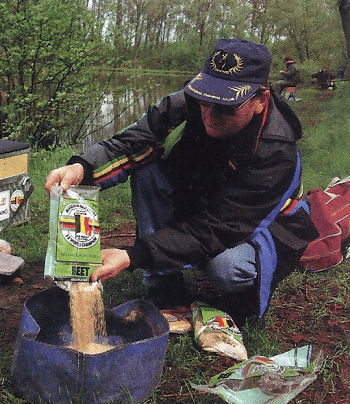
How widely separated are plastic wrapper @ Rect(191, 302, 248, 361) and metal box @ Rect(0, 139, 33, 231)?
1.59 m

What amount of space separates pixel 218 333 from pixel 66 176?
0.94 m

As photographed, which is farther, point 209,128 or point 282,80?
point 282,80

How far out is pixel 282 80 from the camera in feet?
21.6

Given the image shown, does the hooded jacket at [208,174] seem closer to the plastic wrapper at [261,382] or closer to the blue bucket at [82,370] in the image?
the blue bucket at [82,370]

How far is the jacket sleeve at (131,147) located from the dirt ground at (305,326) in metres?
0.78

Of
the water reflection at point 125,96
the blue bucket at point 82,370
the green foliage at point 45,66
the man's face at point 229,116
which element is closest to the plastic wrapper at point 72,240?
the blue bucket at point 82,370

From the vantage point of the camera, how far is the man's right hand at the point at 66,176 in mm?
2002

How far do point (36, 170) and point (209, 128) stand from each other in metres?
3.24

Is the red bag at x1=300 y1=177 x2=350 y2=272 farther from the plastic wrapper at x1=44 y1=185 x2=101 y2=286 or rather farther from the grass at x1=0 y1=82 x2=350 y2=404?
the plastic wrapper at x1=44 y1=185 x2=101 y2=286

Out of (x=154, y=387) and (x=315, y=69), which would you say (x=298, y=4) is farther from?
(x=154, y=387)

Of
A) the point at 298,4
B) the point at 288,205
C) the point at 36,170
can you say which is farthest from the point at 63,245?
the point at 298,4

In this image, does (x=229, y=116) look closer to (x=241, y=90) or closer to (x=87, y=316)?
(x=241, y=90)

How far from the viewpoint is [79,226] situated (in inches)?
71.3

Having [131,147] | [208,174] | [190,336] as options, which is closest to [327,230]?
[208,174]
